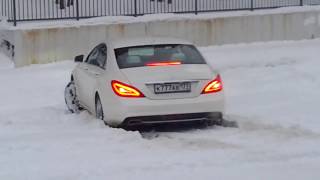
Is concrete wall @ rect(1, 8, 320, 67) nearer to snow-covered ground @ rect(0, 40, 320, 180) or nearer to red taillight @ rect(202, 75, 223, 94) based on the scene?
snow-covered ground @ rect(0, 40, 320, 180)

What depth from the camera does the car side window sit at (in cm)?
1053

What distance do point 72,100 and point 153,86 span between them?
2.65 meters

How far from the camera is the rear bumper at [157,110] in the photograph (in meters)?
9.37

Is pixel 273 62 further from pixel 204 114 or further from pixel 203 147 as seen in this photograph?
pixel 203 147

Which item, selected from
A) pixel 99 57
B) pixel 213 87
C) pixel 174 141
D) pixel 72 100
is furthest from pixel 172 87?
pixel 72 100

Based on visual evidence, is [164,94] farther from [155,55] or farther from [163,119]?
[155,55]

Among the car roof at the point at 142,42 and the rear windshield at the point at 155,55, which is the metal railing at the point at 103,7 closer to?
the car roof at the point at 142,42

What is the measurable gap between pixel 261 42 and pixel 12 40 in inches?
279

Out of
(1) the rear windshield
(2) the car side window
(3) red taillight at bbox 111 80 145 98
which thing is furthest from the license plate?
(2) the car side window

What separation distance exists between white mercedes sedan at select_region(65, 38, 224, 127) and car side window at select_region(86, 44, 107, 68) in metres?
0.03

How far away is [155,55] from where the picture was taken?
1016 cm

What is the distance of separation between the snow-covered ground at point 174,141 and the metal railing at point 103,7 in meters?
3.90

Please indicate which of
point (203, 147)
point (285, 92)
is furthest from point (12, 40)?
point (203, 147)

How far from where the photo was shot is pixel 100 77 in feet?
33.0
